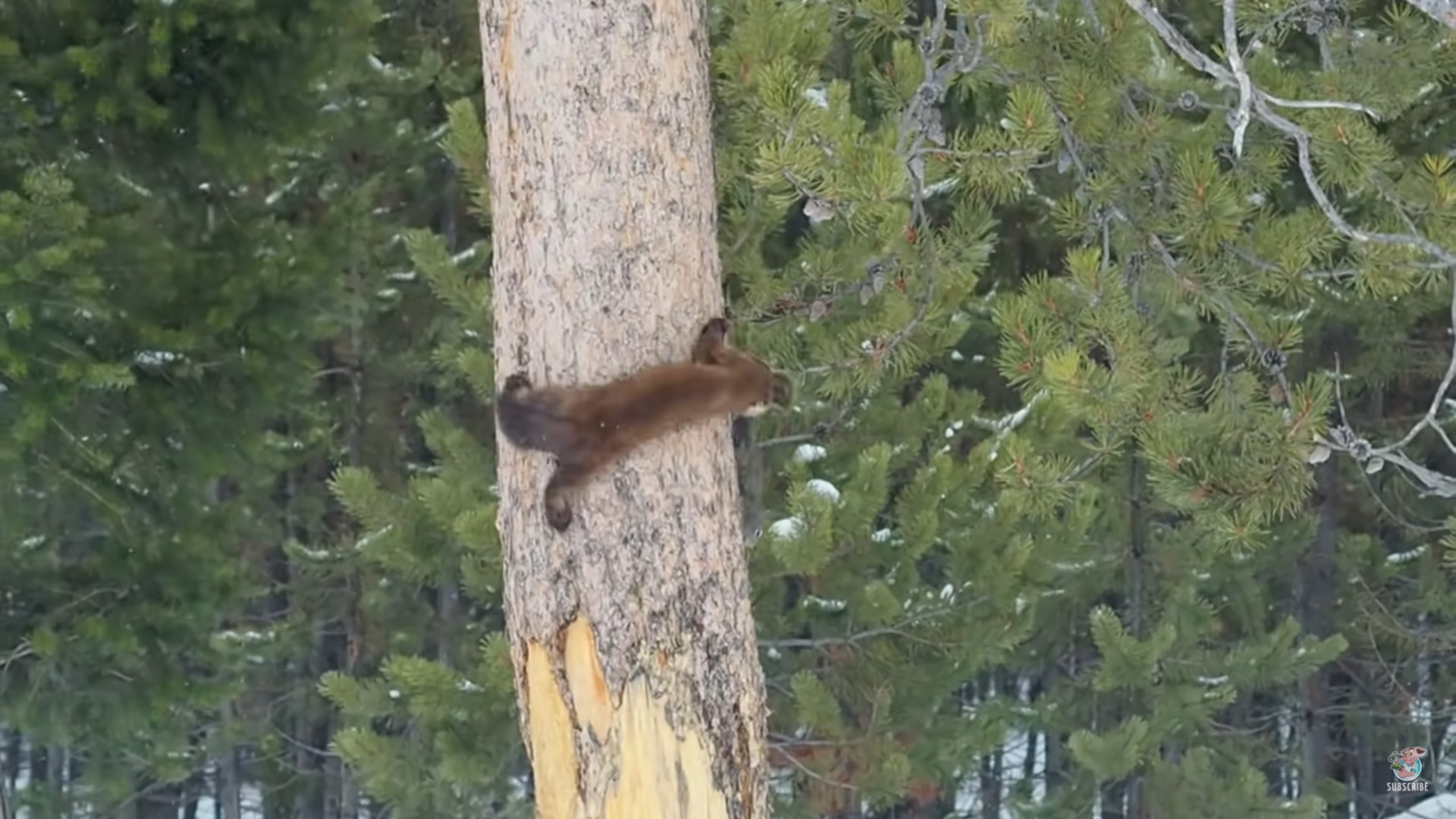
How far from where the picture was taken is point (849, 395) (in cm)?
490

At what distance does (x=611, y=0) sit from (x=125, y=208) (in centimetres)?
310

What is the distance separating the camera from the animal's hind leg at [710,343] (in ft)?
8.91

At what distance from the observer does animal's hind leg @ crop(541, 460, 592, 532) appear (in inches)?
103

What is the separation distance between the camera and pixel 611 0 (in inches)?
105

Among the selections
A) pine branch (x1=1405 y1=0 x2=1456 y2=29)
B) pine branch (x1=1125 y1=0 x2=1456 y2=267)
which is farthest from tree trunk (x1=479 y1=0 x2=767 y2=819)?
pine branch (x1=1405 y1=0 x2=1456 y2=29)

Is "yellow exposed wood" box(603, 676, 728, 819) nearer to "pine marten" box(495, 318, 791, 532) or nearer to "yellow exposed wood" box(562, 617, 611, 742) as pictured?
"yellow exposed wood" box(562, 617, 611, 742)

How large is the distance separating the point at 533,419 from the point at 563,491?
0.14 metres

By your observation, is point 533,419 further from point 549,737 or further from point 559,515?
point 549,737

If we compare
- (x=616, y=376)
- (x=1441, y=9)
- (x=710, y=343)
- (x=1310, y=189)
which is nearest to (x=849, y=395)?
(x=1310, y=189)

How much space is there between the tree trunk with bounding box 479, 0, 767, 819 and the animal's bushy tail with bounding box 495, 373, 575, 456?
0.14 feet

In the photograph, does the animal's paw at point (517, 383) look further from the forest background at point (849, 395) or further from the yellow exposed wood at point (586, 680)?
the forest background at point (849, 395)

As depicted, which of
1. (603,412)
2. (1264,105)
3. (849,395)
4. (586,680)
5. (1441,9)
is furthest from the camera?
(849,395)

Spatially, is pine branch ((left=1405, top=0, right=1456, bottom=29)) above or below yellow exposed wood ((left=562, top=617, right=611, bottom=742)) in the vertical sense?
above

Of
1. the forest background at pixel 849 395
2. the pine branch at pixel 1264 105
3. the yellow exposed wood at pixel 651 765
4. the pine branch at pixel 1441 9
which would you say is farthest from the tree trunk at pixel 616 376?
the pine branch at pixel 1441 9
